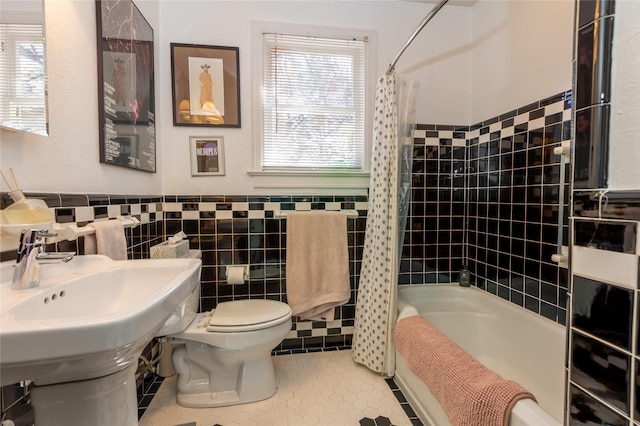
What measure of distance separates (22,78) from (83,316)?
0.73 m

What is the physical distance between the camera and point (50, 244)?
104 centimetres

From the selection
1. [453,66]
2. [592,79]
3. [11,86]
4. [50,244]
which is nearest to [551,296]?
[592,79]

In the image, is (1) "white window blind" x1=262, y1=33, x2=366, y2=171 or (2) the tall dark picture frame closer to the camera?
(2) the tall dark picture frame

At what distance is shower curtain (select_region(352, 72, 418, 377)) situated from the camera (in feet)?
5.85

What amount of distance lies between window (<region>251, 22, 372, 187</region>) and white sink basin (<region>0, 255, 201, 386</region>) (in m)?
1.10

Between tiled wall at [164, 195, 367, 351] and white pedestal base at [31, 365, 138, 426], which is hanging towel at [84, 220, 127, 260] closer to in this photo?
white pedestal base at [31, 365, 138, 426]

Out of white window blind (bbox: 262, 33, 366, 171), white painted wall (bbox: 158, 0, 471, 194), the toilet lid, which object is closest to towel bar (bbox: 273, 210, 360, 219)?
white painted wall (bbox: 158, 0, 471, 194)

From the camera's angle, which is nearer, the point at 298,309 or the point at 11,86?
the point at 11,86

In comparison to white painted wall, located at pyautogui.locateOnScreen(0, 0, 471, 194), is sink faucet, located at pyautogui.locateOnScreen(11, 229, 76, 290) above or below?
below

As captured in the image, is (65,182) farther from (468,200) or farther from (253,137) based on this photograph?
(468,200)

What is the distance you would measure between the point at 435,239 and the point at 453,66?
127cm

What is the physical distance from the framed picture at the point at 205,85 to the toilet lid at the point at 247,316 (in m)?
1.15

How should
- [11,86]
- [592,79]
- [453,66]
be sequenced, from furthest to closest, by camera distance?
[453,66] < [11,86] < [592,79]

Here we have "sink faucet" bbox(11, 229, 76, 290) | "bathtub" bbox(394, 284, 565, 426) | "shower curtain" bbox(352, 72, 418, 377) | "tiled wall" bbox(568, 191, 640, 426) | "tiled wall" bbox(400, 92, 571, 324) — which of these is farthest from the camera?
"shower curtain" bbox(352, 72, 418, 377)
